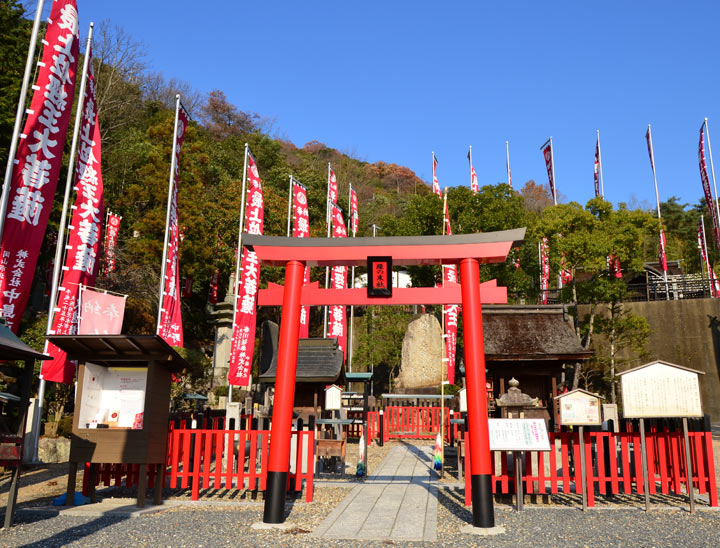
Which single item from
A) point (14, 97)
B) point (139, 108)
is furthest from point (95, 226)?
point (139, 108)

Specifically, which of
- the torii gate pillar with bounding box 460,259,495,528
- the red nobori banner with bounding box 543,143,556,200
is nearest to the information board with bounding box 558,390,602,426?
the torii gate pillar with bounding box 460,259,495,528

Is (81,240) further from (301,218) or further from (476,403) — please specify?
(476,403)

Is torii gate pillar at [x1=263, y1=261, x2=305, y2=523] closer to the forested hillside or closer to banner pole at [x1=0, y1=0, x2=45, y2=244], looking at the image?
banner pole at [x1=0, y1=0, x2=45, y2=244]

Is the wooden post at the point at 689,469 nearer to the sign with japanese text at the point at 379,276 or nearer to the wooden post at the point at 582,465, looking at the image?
the wooden post at the point at 582,465

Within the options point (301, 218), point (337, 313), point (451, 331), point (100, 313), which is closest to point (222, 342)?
point (337, 313)

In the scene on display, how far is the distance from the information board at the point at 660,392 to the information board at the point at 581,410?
0.40 metres

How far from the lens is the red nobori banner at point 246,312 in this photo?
44.2 ft

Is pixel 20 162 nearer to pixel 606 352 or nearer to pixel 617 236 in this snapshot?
pixel 617 236

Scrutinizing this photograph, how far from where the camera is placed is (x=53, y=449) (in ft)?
37.7

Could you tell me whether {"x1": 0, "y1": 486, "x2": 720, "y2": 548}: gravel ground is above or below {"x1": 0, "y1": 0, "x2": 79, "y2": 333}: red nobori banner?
below

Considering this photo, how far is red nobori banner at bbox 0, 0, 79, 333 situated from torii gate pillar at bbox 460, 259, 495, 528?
7.44m

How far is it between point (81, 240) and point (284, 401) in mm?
6545

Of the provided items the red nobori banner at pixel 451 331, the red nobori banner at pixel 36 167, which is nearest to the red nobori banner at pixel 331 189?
the red nobori banner at pixel 451 331

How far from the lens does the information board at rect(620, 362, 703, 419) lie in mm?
7039
